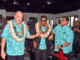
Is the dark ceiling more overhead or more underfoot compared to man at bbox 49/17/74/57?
more overhead

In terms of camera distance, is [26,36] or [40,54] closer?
[26,36]

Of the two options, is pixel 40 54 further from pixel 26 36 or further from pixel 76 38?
pixel 76 38

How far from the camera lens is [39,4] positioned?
2969mm

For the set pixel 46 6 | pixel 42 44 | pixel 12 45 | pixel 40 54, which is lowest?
pixel 40 54

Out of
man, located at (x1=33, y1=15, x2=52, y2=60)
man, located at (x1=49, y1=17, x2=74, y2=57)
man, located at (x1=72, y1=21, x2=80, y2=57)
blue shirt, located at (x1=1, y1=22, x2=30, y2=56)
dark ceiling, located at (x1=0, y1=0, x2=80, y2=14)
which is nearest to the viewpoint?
blue shirt, located at (x1=1, y1=22, x2=30, y2=56)

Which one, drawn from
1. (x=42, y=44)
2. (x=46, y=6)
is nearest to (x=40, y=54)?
(x=42, y=44)

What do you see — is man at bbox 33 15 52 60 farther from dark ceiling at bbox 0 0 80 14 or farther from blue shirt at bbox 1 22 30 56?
dark ceiling at bbox 0 0 80 14

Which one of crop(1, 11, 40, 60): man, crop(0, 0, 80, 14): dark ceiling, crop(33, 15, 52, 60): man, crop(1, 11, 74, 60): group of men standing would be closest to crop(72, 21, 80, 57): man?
crop(1, 11, 74, 60): group of men standing

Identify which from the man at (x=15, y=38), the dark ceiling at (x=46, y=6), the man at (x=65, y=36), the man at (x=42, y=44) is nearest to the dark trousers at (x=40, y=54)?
the man at (x=42, y=44)

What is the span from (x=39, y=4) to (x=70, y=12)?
3.21 ft

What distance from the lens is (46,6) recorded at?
9.65ft

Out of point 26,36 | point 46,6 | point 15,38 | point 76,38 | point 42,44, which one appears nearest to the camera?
point 15,38

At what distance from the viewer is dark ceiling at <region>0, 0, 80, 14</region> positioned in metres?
2.59

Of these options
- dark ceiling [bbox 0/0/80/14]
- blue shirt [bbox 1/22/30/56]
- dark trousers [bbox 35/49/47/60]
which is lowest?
dark trousers [bbox 35/49/47/60]
